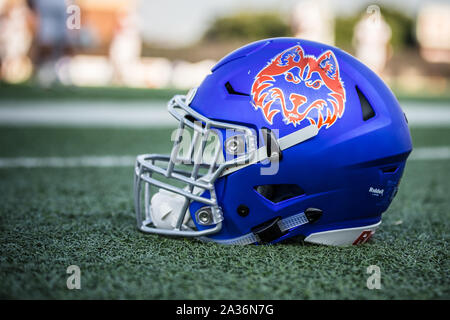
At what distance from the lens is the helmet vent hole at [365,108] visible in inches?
64.6

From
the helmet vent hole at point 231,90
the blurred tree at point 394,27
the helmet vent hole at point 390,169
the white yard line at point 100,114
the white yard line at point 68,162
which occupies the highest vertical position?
the blurred tree at point 394,27

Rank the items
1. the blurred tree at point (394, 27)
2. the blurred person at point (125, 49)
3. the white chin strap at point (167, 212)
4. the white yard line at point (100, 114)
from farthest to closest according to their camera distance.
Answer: the blurred tree at point (394, 27) < the blurred person at point (125, 49) < the white yard line at point (100, 114) < the white chin strap at point (167, 212)

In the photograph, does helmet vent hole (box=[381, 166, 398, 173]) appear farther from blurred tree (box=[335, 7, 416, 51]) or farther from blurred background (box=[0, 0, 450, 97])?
blurred tree (box=[335, 7, 416, 51])

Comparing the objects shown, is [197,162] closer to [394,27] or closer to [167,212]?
[167,212]

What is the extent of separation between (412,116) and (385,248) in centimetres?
712

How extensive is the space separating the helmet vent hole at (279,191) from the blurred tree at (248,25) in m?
39.9

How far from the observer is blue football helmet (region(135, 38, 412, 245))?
1.62 m

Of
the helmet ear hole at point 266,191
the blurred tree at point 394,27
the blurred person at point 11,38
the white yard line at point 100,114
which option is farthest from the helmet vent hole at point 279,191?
the blurred tree at point 394,27

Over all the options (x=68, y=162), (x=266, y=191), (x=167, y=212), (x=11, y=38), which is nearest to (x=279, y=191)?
(x=266, y=191)

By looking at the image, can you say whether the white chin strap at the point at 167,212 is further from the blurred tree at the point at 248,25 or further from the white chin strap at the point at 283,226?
the blurred tree at the point at 248,25

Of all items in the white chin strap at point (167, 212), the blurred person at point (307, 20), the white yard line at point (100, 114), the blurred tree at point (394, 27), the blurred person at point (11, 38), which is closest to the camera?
the white chin strap at point (167, 212)

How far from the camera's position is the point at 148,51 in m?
18.6

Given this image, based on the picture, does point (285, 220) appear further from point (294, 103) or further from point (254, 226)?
point (294, 103)
